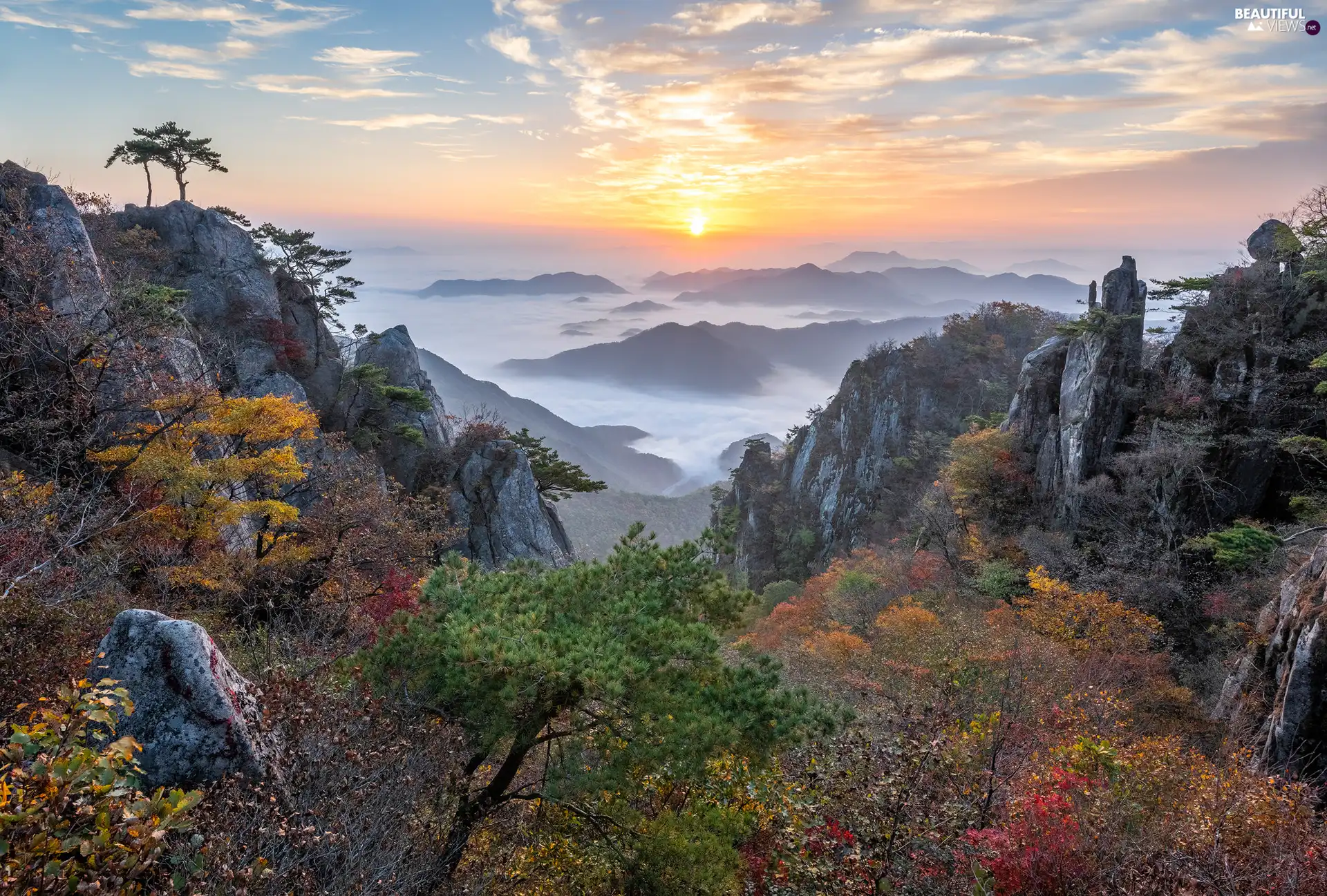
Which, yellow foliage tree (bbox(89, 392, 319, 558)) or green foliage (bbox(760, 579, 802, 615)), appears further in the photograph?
green foliage (bbox(760, 579, 802, 615))

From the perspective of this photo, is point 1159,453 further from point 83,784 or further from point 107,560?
point 107,560

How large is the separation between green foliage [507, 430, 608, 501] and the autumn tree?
2718cm

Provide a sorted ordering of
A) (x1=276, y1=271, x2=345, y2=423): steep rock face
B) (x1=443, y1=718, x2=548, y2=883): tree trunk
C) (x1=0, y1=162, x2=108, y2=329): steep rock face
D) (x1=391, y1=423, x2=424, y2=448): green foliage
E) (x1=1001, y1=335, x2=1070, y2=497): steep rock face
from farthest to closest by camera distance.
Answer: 1. (x1=391, y1=423, x2=424, y2=448): green foliage
2. (x1=276, y1=271, x2=345, y2=423): steep rock face
3. (x1=1001, y1=335, x2=1070, y2=497): steep rock face
4. (x1=0, y1=162, x2=108, y2=329): steep rock face
5. (x1=443, y1=718, x2=548, y2=883): tree trunk

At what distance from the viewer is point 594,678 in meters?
8.72

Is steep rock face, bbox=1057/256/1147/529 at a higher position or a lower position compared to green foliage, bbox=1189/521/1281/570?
higher

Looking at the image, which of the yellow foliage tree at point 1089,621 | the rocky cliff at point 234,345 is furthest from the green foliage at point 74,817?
the yellow foliage tree at point 1089,621

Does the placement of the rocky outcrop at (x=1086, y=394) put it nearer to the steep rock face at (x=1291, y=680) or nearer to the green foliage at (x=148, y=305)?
the steep rock face at (x=1291, y=680)

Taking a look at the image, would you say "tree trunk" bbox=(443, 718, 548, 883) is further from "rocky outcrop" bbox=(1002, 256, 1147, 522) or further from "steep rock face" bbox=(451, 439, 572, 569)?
"rocky outcrop" bbox=(1002, 256, 1147, 522)

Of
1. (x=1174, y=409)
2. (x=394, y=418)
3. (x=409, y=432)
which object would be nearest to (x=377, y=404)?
(x=394, y=418)

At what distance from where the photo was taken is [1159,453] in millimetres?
25750

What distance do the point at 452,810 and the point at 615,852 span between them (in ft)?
8.00

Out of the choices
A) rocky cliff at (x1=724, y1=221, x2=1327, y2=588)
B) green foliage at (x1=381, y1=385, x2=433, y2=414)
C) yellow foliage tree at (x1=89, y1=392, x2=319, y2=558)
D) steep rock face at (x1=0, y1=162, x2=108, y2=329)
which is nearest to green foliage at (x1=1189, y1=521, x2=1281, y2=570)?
rocky cliff at (x1=724, y1=221, x2=1327, y2=588)

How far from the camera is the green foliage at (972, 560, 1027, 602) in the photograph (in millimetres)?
26906

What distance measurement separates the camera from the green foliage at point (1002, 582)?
88.3 ft
